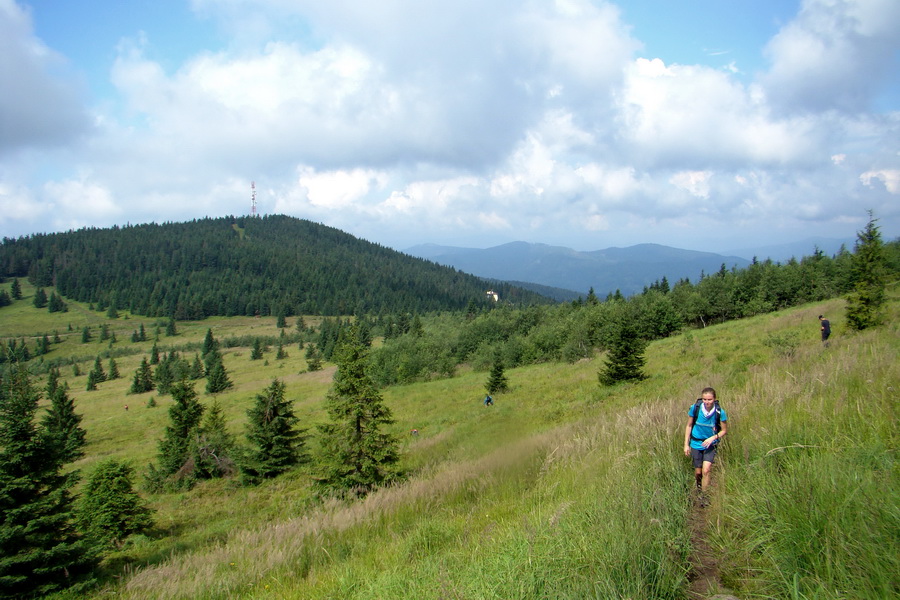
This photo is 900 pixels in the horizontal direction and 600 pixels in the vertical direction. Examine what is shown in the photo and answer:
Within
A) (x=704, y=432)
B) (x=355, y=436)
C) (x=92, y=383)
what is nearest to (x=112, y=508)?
(x=355, y=436)

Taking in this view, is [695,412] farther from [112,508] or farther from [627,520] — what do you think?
[112,508]

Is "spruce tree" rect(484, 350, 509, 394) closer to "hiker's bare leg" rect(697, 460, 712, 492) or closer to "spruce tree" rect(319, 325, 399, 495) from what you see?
"spruce tree" rect(319, 325, 399, 495)

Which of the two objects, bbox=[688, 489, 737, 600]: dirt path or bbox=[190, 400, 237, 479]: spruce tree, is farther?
bbox=[190, 400, 237, 479]: spruce tree

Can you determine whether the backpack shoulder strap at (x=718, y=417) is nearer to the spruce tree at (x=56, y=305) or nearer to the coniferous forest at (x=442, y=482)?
the coniferous forest at (x=442, y=482)

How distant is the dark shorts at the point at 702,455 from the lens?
4.96 m

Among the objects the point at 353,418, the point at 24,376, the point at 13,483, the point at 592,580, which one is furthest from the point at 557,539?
the point at 24,376

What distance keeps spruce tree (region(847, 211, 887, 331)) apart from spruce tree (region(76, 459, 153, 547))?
29.0 meters

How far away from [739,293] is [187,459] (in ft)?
243

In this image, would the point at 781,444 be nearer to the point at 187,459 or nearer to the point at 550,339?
the point at 187,459

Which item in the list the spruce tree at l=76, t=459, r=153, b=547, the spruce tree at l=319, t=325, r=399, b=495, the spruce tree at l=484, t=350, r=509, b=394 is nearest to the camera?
the spruce tree at l=319, t=325, r=399, b=495

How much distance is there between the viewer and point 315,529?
21.1ft

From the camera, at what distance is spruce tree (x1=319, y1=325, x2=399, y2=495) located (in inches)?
412

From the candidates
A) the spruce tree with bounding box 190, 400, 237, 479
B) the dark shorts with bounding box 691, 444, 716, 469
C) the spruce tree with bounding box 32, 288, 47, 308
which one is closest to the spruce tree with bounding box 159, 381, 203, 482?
the spruce tree with bounding box 190, 400, 237, 479

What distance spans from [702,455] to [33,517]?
11794mm
